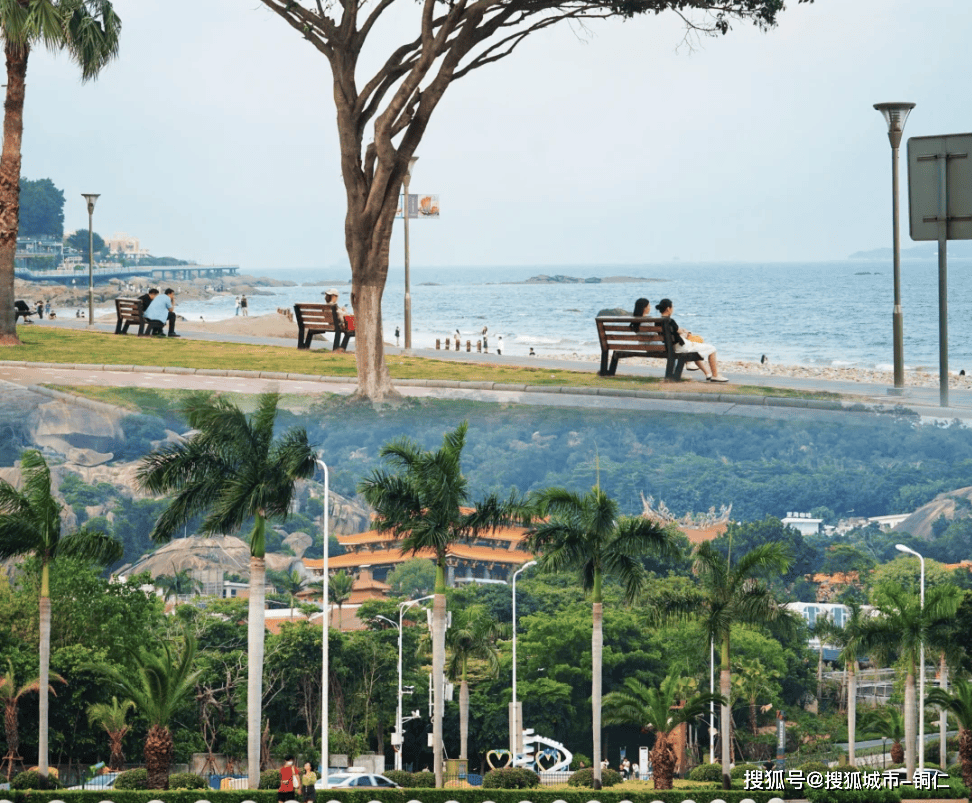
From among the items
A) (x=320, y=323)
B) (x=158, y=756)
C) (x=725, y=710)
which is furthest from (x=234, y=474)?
(x=725, y=710)

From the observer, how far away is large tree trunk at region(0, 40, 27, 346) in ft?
114

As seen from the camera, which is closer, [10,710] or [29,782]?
[29,782]

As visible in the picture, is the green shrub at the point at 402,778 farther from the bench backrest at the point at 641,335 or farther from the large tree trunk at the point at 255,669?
the bench backrest at the point at 641,335

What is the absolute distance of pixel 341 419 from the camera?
102ft

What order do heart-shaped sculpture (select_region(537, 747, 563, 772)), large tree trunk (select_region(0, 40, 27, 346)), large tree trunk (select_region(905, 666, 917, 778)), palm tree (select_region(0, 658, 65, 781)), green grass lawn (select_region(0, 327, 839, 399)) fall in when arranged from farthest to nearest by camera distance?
1. heart-shaped sculpture (select_region(537, 747, 563, 772))
2. large tree trunk (select_region(0, 40, 27, 346))
3. palm tree (select_region(0, 658, 65, 781))
4. large tree trunk (select_region(905, 666, 917, 778))
5. green grass lawn (select_region(0, 327, 839, 399))

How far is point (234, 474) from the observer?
2481 centimetres

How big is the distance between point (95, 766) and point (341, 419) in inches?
491

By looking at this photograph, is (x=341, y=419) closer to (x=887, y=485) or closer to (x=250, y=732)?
(x=250, y=732)

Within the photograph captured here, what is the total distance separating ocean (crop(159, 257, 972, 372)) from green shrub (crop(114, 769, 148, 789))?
5010 centimetres

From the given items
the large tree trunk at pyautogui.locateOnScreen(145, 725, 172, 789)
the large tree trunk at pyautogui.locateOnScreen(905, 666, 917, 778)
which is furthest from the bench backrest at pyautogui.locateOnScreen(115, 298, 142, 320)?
the large tree trunk at pyautogui.locateOnScreen(905, 666, 917, 778)

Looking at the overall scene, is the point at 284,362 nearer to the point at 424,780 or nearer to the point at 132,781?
the point at 424,780

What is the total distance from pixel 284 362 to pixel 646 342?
852cm

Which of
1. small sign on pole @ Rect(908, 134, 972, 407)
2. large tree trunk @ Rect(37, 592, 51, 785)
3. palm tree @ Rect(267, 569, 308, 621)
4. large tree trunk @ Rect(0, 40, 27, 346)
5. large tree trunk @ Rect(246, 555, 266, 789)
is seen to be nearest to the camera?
small sign on pole @ Rect(908, 134, 972, 407)

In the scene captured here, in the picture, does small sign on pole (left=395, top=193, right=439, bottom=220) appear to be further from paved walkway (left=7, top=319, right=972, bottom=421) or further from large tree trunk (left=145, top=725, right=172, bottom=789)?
large tree trunk (left=145, top=725, right=172, bottom=789)
